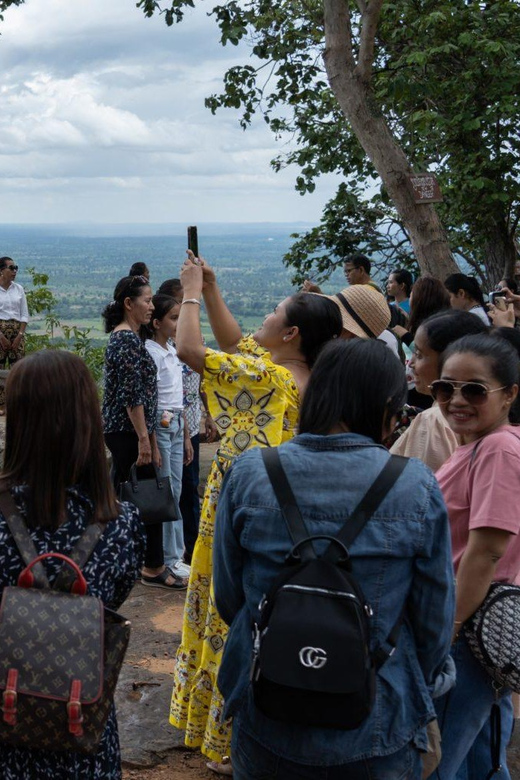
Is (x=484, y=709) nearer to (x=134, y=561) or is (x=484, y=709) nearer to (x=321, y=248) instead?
(x=134, y=561)

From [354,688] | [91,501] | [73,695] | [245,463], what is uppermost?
[245,463]

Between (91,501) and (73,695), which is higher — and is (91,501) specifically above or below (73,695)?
above

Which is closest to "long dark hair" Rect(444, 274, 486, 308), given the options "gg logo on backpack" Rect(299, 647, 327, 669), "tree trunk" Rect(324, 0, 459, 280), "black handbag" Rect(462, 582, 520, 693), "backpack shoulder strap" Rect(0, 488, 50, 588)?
"tree trunk" Rect(324, 0, 459, 280)

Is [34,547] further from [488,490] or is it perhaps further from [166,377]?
[166,377]

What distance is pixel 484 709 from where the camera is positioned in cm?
244

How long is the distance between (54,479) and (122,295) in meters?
3.13

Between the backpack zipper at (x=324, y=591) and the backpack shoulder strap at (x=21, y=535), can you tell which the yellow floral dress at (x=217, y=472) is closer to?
the backpack shoulder strap at (x=21, y=535)

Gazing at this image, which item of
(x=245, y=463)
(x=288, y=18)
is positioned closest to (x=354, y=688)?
(x=245, y=463)

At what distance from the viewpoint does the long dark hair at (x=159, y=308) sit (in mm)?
5441

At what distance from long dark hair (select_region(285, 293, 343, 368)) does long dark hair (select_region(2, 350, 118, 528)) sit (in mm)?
1221

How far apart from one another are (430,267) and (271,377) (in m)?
5.06

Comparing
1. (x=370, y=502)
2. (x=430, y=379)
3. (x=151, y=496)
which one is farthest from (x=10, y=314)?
(x=370, y=502)

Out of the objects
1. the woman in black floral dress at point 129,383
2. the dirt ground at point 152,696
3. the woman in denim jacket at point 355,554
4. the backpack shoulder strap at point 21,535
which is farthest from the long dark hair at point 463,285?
the backpack shoulder strap at point 21,535

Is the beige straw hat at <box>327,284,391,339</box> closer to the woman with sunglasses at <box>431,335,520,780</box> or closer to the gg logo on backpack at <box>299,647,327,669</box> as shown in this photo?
the woman with sunglasses at <box>431,335,520,780</box>
